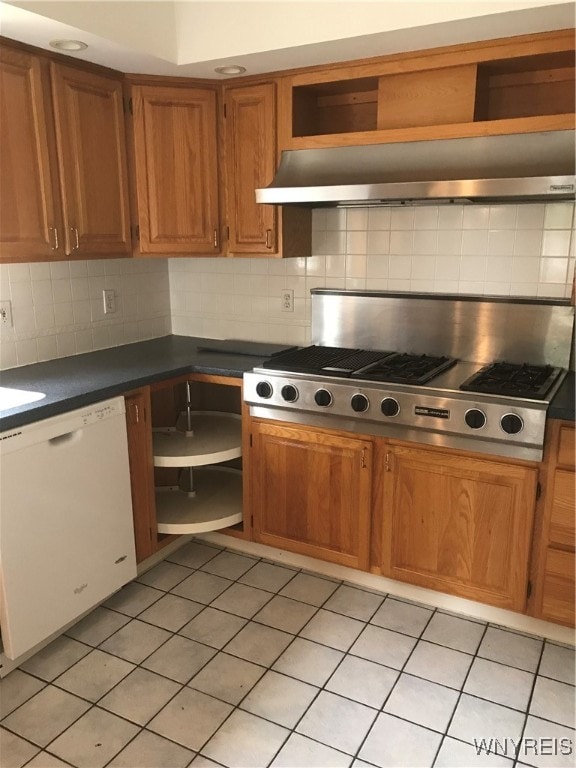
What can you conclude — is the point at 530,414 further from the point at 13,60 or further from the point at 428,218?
the point at 13,60

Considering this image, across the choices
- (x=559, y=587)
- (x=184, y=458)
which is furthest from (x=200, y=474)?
(x=559, y=587)

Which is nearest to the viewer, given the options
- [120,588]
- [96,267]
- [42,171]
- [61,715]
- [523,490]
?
[61,715]

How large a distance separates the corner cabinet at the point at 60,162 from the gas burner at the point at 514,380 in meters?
1.66

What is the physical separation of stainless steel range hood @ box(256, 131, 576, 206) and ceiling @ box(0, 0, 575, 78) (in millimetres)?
356

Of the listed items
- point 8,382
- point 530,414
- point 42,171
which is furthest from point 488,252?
point 8,382

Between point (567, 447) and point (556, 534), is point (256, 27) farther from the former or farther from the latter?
point (556, 534)

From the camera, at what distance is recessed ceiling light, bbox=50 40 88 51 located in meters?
2.22

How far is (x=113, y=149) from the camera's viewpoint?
2668mm

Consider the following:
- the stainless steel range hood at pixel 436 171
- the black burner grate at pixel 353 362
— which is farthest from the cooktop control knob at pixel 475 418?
the stainless steel range hood at pixel 436 171

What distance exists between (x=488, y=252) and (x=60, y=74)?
1.86 metres

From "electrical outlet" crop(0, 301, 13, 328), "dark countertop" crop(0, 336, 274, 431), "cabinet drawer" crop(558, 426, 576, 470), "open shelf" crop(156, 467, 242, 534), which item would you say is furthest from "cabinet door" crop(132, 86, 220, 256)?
"cabinet drawer" crop(558, 426, 576, 470)

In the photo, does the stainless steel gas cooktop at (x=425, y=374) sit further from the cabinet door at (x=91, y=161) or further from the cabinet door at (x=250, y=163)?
the cabinet door at (x=91, y=161)

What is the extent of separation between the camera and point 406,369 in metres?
2.52

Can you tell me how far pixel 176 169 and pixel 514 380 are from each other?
1.74m
